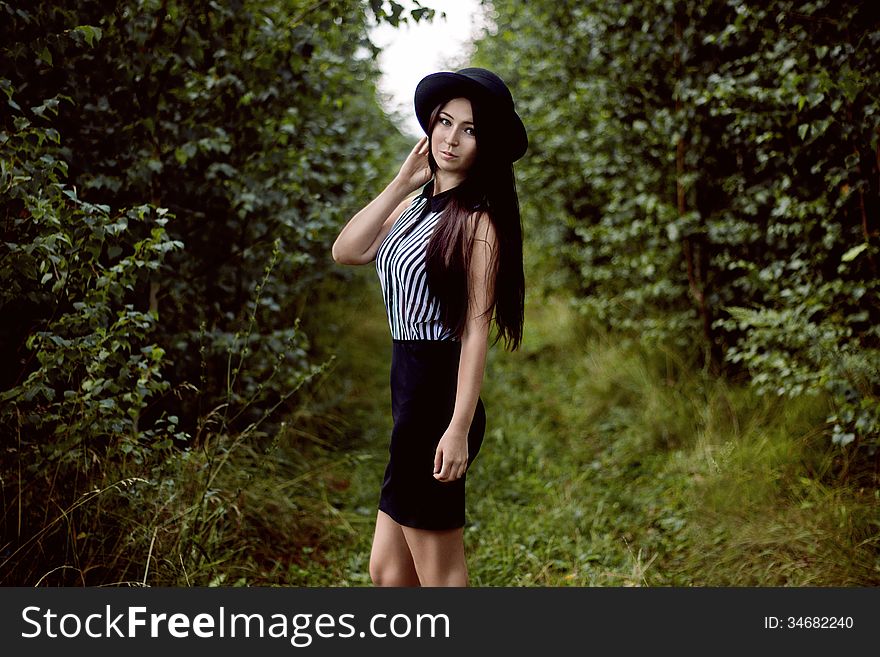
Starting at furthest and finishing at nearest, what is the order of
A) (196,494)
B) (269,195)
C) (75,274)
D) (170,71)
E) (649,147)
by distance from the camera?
(649,147) → (269,195) → (170,71) → (196,494) → (75,274)

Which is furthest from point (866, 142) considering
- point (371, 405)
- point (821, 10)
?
point (371, 405)

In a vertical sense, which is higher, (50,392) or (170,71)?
(170,71)

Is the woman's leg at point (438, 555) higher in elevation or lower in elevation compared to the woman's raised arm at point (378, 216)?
lower

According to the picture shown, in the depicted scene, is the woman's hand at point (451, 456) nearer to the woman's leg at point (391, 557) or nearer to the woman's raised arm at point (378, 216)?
the woman's leg at point (391, 557)

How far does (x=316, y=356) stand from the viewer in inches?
249

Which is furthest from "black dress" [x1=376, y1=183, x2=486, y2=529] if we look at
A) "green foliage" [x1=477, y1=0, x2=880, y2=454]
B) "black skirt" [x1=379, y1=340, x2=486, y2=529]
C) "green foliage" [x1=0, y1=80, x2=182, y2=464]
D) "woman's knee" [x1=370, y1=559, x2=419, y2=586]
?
"green foliage" [x1=477, y1=0, x2=880, y2=454]

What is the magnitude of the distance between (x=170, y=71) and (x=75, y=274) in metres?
1.32

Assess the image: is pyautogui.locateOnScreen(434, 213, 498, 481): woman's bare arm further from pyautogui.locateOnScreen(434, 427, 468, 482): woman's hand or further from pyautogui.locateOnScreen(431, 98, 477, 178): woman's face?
pyautogui.locateOnScreen(431, 98, 477, 178): woman's face

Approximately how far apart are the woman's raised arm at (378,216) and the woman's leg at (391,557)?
0.84 m

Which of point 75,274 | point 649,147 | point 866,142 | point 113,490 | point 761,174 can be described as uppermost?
point 649,147

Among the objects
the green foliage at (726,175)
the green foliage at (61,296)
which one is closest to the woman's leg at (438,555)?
the green foliage at (61,296)

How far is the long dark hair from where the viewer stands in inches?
87.6

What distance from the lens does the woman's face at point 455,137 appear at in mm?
2318

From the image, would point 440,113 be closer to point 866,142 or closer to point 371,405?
point 866,142
